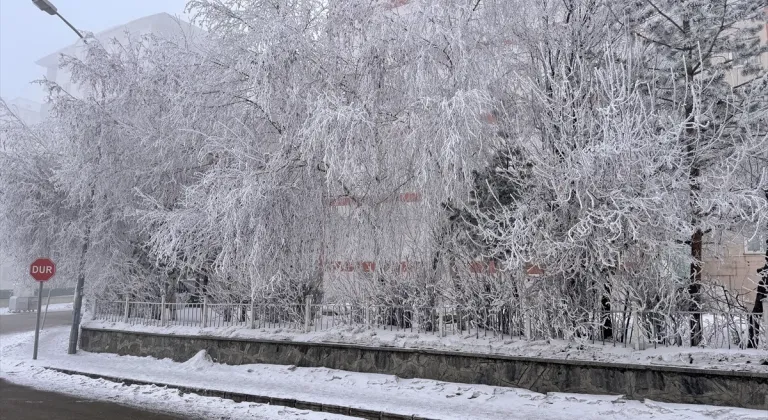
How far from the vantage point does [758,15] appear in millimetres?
10344

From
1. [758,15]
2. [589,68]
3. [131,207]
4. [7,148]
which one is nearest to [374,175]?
[589,68]

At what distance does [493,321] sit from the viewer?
9766 millimetres

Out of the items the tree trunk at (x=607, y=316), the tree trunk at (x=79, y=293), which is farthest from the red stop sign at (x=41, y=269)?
the tree trunk at (x=607, y=316)

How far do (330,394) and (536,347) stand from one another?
366cm

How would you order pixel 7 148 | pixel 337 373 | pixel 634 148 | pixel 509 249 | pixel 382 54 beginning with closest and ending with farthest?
pixel 634 148 → pixel 509 249 → pixel 337 373 → pixel 382 54 → pixel 7 148

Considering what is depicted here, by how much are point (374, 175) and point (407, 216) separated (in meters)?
1.31

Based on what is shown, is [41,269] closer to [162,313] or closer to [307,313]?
[162,313]

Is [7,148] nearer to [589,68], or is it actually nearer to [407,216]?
[407,216]

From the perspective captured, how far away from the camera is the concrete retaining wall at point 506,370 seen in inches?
286

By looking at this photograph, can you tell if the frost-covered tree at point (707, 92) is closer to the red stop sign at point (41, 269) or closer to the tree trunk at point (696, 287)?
the tree trunk at point (696, 287)

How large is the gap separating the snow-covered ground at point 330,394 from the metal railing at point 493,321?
46.0 inches

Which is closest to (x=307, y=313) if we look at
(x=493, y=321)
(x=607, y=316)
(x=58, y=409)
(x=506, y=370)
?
(x=493, y=321)

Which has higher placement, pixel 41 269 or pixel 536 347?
pixel 41 269

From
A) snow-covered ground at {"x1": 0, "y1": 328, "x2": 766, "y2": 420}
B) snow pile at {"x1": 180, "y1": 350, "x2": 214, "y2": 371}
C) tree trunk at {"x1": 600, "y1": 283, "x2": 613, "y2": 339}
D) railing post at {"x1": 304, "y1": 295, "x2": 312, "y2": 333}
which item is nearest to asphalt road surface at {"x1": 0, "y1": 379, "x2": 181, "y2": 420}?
snow-covered ground at {"x1": 0, "y1": 328, "x2": 766, "y2": 420}
